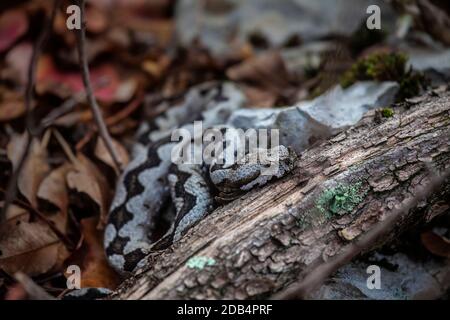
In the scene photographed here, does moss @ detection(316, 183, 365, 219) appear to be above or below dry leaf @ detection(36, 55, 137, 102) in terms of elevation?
below

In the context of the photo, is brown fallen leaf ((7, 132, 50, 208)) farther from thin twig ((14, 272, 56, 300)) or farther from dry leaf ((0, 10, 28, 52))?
dry leaf ((0, 10, 28, 52))

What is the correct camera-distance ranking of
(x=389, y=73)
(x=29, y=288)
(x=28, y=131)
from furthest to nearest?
(x=389, y=73) → (x=28, y=131) → (x=29, y=288)

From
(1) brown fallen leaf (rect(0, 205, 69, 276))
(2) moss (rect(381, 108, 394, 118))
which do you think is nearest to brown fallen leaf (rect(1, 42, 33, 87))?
(1) brown fallen leaf (rect(0, 205, 69, 276))

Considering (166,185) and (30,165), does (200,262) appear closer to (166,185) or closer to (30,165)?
(166,185)

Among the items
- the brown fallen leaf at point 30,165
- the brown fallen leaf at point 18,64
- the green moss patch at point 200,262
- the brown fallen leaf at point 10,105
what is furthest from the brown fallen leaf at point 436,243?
the brown fallen leaf at point 18,64

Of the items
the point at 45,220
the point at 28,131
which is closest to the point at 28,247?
the point at 45,220
